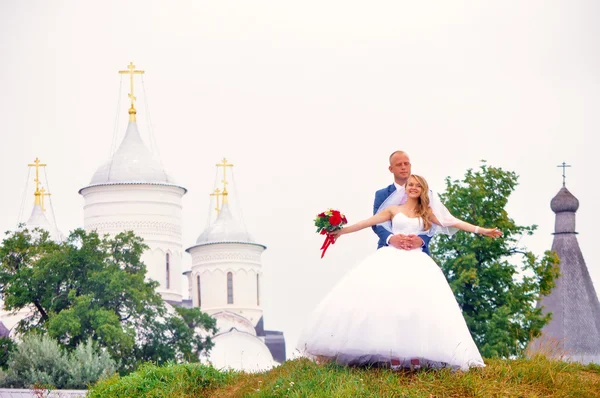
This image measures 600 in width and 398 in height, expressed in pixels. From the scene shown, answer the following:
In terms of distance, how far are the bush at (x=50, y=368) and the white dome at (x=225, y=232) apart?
160 ft

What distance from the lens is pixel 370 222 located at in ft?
49.4

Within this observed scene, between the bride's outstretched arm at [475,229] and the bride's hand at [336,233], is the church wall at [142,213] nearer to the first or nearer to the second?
the bride's hand at [336,233]

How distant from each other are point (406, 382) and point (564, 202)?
49.2m

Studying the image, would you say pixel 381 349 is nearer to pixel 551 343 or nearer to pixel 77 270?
pixel 551 343

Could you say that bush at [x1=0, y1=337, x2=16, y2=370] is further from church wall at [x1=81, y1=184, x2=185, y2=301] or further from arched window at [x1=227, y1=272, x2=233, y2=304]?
arched window at [x1=227, y1=272, x2=233, y2=304]

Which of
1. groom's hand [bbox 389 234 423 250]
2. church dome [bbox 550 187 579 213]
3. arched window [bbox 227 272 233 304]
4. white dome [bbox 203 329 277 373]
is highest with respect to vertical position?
church dome [bbox 550 187 579 213]

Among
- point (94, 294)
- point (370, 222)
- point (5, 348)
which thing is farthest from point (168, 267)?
point (370, 222)

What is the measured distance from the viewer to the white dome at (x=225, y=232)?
82.5 meters

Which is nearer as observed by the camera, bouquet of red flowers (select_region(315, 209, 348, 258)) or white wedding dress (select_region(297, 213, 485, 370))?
white wedding dress (select_region(297, 213, 485, 370))

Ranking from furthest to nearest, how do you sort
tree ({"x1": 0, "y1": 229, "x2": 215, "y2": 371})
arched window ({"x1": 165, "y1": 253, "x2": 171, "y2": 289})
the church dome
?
arched window ({"x1": 165, "y1": 253, "x2": 171, "y2": 289}) < the church dome < tree ({"x1": 0, "y1": 229, "x2": 215, "y2": 371})

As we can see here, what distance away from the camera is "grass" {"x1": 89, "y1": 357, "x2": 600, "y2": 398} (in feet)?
46.9

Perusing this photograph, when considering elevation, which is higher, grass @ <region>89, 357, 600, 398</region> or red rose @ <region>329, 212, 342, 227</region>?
red rose @ <region>329, 212, 342, 227</region>

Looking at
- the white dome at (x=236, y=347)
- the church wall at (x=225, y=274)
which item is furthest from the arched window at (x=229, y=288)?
the white dome at (x=236, y=347)

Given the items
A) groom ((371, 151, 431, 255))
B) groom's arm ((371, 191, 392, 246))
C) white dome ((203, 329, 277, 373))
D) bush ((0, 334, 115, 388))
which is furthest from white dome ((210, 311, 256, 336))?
groom ((371, 151, 431, 255))
